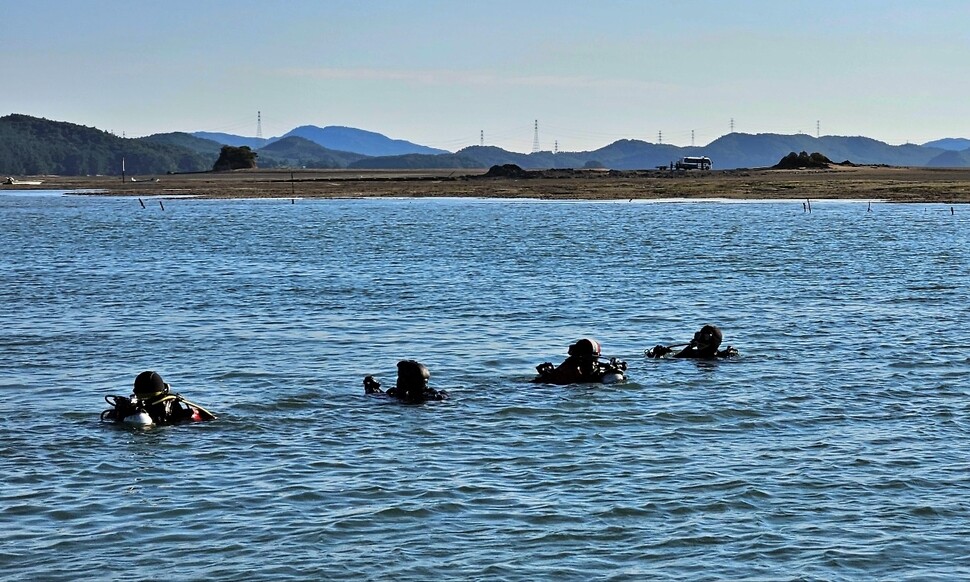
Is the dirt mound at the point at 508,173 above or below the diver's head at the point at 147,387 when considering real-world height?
above

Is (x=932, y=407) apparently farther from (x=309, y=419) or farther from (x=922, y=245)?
(x=922, y=245)

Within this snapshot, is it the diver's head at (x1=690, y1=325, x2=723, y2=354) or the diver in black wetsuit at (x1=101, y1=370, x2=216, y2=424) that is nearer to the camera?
the diver in black wetsuit at (x1=101, y1=370, x2=216, y2=424)

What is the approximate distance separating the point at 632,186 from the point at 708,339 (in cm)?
11283

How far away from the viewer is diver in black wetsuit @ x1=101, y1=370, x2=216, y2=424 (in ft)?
73.0

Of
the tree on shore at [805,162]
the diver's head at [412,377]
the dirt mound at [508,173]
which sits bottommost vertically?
the diver's head at [412,377]

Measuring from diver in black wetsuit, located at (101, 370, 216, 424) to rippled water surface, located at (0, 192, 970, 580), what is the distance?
40cm

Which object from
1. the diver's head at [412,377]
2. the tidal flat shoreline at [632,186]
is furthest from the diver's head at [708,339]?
the tidal flat shoreline at [632,186]

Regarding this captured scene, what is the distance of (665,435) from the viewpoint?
848 inches

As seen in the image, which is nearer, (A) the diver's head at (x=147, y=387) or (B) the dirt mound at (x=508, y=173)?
(A) the diver's head at (x=147, y=387)

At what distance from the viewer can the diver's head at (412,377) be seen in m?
24.1

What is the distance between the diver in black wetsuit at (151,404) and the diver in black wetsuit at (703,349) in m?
11.5

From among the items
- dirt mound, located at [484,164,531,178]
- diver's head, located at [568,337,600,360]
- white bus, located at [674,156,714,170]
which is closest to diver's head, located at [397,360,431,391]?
diver's head, located at [568,337,600,360]

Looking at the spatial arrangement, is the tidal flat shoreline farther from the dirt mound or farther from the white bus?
the white bus

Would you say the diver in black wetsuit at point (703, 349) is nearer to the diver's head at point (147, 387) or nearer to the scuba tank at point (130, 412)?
the diver's head at point (147, 387)
